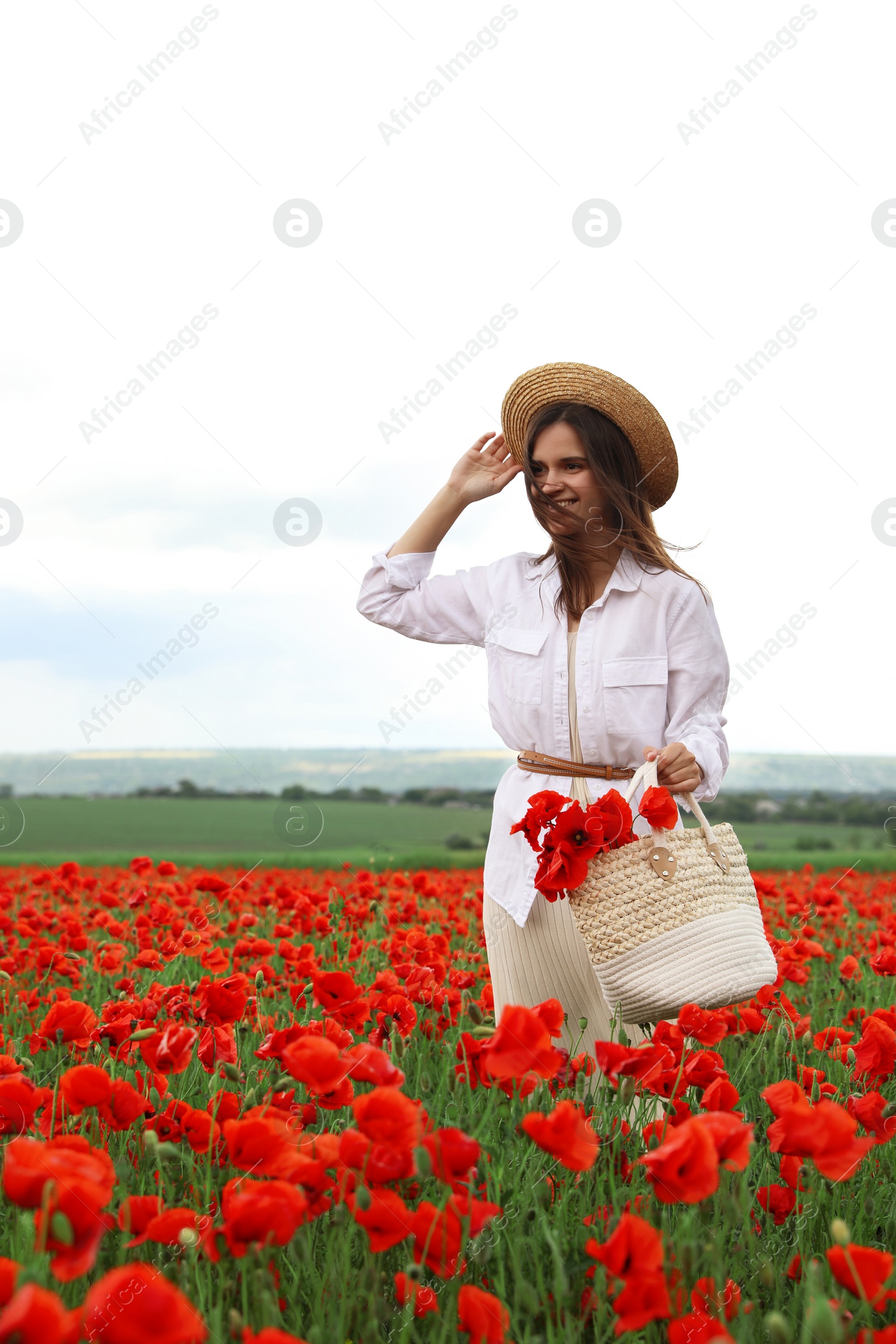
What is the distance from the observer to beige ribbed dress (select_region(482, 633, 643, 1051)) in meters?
2.49

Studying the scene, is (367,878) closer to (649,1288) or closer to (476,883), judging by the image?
(476,883)

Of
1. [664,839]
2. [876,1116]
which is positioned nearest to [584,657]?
[664,839]

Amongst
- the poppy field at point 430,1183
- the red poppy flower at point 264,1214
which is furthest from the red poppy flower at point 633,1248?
the red poppy flower at point 264,1214

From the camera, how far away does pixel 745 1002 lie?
313 centimetres

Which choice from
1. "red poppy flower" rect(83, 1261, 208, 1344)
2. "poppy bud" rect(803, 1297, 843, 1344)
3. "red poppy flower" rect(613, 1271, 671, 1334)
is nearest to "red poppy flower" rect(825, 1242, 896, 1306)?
"poppy bud" rect(803, 1297, 843, 1344)

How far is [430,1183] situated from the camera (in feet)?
5.53

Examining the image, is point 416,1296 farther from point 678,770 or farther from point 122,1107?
point 678,770

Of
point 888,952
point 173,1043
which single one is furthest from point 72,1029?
point 888,952

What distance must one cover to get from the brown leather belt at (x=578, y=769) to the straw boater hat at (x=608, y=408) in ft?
2.60

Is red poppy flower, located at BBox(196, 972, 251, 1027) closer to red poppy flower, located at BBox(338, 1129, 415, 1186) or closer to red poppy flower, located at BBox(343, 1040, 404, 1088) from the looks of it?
red poppy flower, located at BBox(343, 1040, 404, 1088)

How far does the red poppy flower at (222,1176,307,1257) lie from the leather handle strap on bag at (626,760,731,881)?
1101 mm

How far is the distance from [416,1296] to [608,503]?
1883 millimetres

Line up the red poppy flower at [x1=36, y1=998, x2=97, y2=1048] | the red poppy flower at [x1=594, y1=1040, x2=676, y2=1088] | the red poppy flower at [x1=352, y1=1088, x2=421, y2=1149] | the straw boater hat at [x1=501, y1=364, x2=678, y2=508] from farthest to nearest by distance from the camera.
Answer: the straw boater hat at [x1=501, y1=364, x2=678, y2=508] < the red poppy flower at [x1=36, y1=998, x2=97, y2=1048] < the red poppy flower at [x1=594, y1=1040, x2=676, y2=1088] < the red poppy flower at [x1=352, y1=1088, x2=421, y2=1149]

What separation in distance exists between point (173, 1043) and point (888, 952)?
7.30ft
